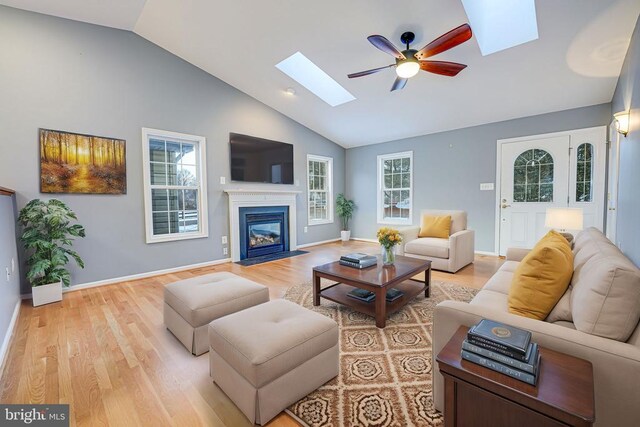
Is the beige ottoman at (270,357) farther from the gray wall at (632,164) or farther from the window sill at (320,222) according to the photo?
the window sill at (320,222)

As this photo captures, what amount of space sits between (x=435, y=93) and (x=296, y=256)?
11.9ft

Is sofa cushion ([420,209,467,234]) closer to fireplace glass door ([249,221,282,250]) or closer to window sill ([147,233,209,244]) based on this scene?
fireplace glass door ([249,221,282,250])

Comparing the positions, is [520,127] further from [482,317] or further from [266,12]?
[482,317]

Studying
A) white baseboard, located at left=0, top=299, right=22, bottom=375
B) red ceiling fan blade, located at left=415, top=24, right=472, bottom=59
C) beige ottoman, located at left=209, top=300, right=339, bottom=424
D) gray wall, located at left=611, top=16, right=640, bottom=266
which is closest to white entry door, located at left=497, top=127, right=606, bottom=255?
gray wall, located at left=611, top=16, right=640, bottom=266

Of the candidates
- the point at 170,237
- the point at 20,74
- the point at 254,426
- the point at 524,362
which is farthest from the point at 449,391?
the point at 20,74

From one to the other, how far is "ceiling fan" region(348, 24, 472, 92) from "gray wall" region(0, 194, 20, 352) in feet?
11.7

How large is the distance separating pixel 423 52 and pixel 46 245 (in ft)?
14.2

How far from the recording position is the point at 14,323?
249cm

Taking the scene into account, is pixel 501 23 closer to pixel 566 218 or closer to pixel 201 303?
pixel 566 218

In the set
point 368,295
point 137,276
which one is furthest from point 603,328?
point 137,276

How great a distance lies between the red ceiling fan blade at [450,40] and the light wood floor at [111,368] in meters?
2.96

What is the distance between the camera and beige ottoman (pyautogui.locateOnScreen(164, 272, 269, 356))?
2004mm

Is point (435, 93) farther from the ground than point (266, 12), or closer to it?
closer to it

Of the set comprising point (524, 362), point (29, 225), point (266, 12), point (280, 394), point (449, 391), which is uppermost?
point (266, 12)
